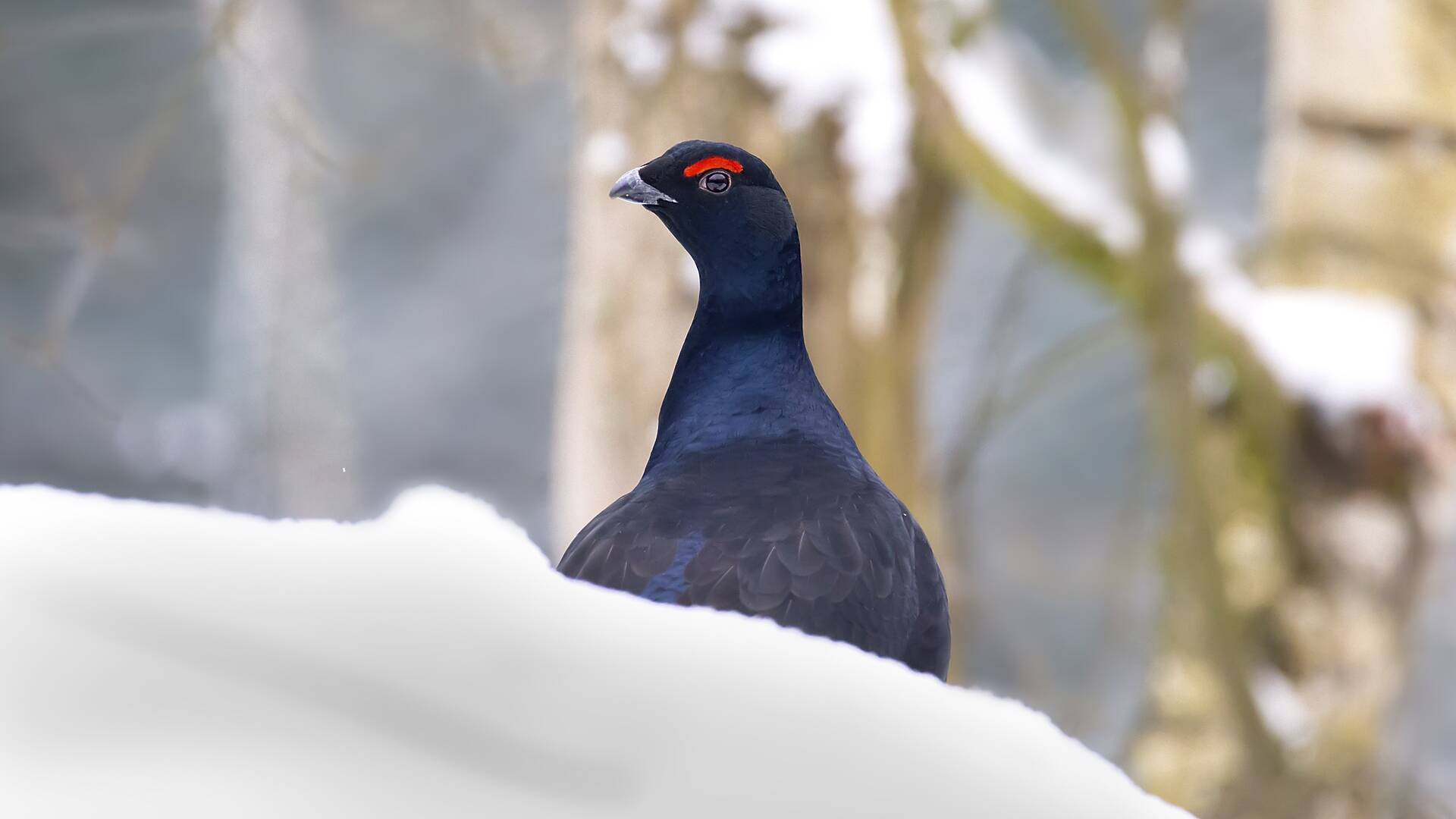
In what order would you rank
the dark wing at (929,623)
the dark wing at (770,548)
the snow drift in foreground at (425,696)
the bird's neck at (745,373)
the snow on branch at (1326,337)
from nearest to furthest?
the snow drift in foreground at (425,696)
the dark wing at (770,548)
the dark wing at (929,623)
the bird's neck at (745,373)
the snow on branch at (1326,337)

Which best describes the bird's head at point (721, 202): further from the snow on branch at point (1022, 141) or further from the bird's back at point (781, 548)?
the snow on branch at point (1022, 141)

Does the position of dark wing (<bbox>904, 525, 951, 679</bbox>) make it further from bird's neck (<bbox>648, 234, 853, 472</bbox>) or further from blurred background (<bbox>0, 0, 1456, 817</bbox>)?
blurred background (<bbox>0, 0, 1456, 817</bbox>)

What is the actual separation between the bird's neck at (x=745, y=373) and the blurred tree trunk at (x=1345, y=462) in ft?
7.09

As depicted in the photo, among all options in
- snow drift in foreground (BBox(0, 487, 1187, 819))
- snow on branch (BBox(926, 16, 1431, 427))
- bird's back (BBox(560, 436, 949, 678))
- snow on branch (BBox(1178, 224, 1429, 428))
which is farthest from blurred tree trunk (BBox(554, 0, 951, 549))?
snow drift in foreground (BBox(0, 487, 1187, 819))

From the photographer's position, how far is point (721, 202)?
71.8 inches

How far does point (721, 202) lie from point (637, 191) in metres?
0.11

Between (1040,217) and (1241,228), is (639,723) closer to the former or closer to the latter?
(1040,217)

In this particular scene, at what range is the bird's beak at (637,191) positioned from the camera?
182 centimetres

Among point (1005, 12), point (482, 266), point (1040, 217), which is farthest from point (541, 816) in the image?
point (482, 266)

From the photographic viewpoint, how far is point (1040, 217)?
146 inches

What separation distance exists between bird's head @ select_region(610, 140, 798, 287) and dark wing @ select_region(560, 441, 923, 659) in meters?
0.29

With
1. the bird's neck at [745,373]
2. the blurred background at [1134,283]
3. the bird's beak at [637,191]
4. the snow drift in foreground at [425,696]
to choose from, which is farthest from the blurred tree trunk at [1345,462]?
the snow drift in foreground at [425,696]

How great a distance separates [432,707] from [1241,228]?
9812mm

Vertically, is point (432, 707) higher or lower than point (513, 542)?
lower
